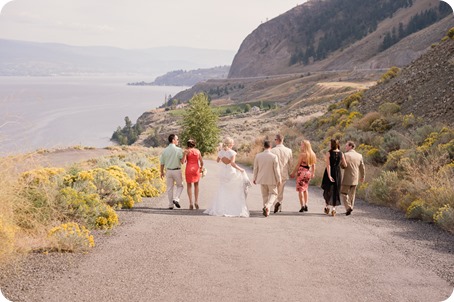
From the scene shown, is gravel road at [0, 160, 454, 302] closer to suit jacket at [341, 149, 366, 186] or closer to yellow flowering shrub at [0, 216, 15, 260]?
yellow flowering shrub at [0, 216, 15, 260]

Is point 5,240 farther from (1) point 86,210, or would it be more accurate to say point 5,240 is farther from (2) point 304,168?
(2) point 304,168

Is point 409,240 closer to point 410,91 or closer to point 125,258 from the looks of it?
point 125,258

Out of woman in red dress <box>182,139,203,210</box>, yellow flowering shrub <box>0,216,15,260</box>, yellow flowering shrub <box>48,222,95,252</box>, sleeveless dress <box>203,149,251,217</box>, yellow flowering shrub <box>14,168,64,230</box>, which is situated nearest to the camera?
yellow flowering shrub <box>0,216,15,260</box>

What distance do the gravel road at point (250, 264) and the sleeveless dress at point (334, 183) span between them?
1.03m

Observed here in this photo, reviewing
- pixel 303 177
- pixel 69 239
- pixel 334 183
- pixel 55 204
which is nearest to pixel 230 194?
pixel 303 177

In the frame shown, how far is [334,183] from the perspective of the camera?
1138 centimetres

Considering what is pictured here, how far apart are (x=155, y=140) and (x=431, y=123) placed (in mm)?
90626

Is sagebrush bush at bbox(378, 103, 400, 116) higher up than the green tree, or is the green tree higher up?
sagebrush bush at bbox(378, 103, 400, 116)

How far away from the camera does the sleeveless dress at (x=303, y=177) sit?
11750mm

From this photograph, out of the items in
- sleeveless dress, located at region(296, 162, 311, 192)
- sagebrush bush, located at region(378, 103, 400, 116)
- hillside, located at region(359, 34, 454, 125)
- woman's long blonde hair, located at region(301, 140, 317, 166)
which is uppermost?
hillside, located at region(359, 34, 454, 125)

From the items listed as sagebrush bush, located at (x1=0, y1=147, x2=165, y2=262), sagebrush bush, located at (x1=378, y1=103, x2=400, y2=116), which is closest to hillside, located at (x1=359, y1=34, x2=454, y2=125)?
sagebrush bush, located at (x1=378, y1=103, x2=400, y2=116)

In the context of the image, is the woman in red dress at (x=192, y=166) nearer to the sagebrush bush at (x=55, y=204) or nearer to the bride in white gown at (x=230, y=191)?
the bride in white gown at (x=230, y=191)

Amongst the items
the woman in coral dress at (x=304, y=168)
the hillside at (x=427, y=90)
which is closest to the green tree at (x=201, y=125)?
the hillside at (x=427, y=90)

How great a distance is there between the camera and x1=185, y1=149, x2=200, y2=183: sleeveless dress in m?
11.9
